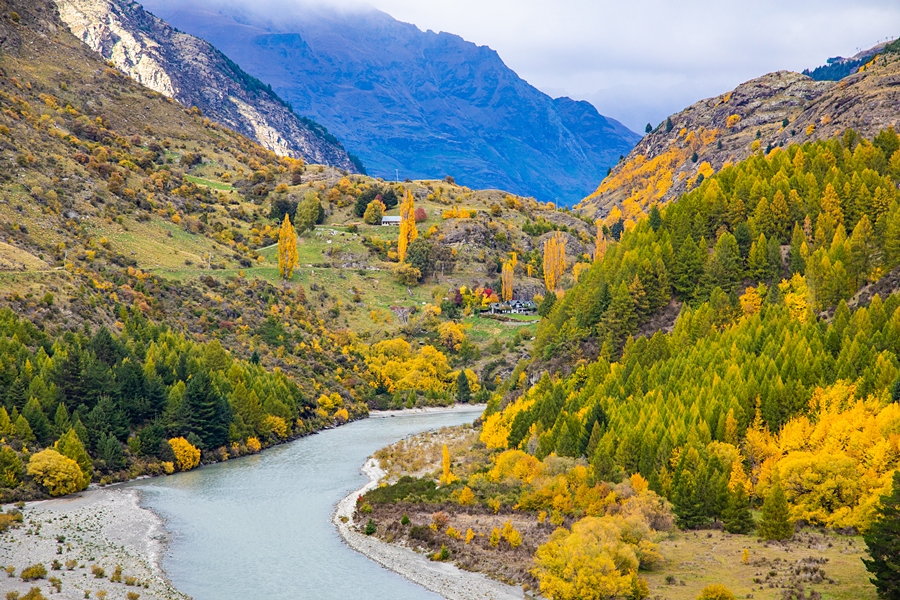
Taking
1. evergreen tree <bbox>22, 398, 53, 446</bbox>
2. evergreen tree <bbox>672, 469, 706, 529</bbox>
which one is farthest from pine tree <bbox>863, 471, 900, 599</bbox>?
evergreen tree <bbox>22, 398, 53, 446</bbox>

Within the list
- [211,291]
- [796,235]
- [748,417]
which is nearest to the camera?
[748,417]

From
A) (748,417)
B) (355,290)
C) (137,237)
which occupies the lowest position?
(748,417)

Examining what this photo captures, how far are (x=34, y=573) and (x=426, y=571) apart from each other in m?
23.7

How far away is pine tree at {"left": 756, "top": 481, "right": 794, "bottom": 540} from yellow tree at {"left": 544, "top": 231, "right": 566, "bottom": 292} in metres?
128

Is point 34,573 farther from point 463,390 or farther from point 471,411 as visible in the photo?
point 463,390

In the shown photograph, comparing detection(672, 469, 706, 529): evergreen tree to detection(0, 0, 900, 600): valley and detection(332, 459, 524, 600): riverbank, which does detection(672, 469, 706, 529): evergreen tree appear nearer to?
detection(0, 0, 900, 600): valley

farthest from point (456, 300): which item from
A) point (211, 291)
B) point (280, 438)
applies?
point (280, 438)

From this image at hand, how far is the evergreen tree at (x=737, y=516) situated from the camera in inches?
2391

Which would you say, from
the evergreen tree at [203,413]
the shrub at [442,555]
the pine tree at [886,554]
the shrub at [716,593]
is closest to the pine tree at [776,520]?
the pine tree at [886,554]

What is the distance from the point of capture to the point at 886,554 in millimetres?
45281

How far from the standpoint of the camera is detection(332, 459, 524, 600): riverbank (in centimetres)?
5244

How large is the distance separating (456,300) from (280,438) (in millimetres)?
70987

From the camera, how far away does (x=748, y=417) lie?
71.2m

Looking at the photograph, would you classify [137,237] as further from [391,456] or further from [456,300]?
[391,456]
